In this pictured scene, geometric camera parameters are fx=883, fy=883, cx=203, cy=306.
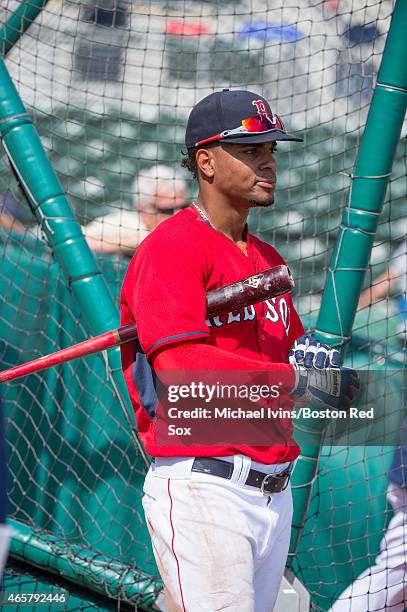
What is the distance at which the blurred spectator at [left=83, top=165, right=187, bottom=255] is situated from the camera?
388 centimetres

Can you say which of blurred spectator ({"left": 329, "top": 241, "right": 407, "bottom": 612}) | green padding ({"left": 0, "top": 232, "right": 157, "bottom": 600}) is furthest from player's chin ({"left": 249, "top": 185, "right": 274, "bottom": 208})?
green padding ({"left": 0, "top": 232, "right": 157, "bottom": 600})

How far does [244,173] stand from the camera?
2.16 meters

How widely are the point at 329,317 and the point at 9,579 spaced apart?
162cm

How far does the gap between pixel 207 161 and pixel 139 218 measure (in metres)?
1.85

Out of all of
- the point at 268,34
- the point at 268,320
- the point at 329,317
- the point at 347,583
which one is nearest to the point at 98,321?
the point at 329,317

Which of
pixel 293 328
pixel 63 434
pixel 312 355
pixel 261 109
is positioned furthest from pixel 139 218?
pixel 312 355

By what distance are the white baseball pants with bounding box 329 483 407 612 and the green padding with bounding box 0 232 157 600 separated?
0.75 m

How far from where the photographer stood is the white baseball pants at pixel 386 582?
3258 mm

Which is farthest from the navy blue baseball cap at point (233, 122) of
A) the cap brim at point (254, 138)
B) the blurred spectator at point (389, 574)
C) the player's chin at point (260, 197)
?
the blurred spectator at point (389, 574)

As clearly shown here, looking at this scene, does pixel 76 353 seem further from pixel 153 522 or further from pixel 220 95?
pixel 220 95

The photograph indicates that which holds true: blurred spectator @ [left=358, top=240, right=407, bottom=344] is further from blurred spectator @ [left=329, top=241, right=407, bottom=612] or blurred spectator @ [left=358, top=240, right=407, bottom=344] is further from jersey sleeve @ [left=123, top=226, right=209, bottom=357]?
jersey sleeve @ [left=123, top=226, right=209, bottom=357]

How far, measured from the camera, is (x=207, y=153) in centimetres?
219

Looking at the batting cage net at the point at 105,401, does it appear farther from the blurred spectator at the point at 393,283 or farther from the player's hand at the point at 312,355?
the player's hand at the point at 312,355

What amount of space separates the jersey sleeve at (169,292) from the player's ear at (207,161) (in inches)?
9.0
